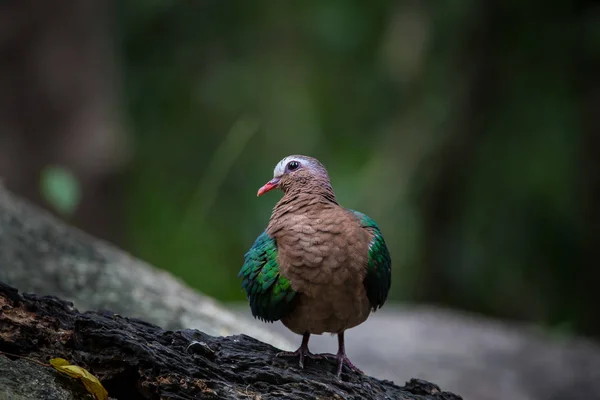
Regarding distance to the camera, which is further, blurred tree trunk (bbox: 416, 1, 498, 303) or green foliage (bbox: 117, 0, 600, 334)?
blurred tree trunk (bbox: 416, 1, 498, 303)

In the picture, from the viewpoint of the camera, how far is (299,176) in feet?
10.4

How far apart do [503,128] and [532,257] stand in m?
1.27

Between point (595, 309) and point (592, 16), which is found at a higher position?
point (592, 16)

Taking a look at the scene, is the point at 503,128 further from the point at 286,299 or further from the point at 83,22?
the point at 286,299

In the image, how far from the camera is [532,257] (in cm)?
820

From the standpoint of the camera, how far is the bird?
2871mm

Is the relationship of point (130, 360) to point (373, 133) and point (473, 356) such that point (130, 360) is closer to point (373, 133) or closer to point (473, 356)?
point (473, 356)

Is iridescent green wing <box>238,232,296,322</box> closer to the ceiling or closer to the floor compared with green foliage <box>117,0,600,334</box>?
closer to the floor

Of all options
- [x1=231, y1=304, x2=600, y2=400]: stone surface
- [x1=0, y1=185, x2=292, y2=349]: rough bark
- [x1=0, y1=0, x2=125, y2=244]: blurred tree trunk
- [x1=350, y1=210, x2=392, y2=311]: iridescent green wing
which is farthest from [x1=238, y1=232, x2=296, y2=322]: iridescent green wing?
[x1=0, y1=0, x2=125, y2=244]: blurred tree trunk

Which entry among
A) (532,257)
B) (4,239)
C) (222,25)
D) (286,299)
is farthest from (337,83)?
(286,299)

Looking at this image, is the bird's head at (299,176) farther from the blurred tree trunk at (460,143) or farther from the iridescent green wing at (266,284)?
the blurred tree trunk at (460,143)

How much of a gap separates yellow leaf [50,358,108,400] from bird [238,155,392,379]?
0.66 m

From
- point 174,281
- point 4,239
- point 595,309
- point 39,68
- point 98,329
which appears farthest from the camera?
point 595,309

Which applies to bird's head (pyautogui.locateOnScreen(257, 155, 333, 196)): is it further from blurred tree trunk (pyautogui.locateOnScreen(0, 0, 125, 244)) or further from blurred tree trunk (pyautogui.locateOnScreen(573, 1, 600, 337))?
blurred tree trunk (pyautogui.locateOnScreen(573, 1, 600, 337))
